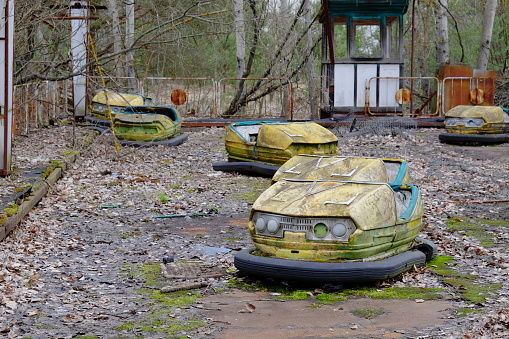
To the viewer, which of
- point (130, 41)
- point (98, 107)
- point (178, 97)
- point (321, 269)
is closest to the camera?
point (321, 269)

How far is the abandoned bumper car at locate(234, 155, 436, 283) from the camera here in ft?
18.2

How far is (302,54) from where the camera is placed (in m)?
28.7

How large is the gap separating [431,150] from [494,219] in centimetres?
713

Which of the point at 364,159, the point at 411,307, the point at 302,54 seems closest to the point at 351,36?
the point at 302,54

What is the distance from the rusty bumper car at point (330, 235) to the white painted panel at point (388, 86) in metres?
14.4

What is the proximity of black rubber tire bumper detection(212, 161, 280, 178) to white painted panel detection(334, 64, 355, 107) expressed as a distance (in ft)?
27.4

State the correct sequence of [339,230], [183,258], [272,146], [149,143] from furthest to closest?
[149,143]
[272,146]
[183,258]
[339,230]

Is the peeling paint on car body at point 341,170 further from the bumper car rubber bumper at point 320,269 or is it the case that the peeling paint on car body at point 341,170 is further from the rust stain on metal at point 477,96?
the rust stain on metal at point 477,96

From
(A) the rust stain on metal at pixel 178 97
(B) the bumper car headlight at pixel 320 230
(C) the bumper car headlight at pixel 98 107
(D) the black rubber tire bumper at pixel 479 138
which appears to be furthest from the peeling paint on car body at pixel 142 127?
A: (B) the bumper car headlight at pixel 320 230

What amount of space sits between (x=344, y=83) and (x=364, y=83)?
0.54 meters

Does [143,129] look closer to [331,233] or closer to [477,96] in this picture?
[477,96]

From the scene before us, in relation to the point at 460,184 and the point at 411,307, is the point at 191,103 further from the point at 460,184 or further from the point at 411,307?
the point at 411,307

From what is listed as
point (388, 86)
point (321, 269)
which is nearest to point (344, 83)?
point (388, 86)

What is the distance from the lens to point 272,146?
461 inches
